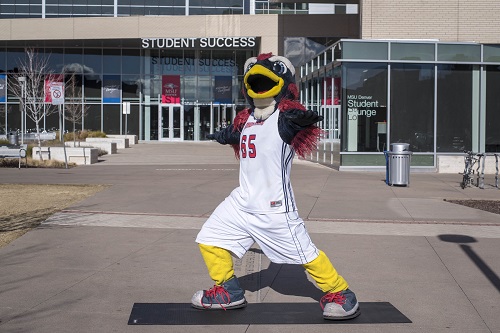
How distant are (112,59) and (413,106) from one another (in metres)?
32.0

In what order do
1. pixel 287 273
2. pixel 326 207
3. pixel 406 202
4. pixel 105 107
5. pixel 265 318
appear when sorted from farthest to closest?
1. pixel 105 107
2. pixel 406 202
3. pixel 326 207
4. pixel 287 273
5. pixel 265 318

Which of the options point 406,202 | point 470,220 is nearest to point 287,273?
point 470,220

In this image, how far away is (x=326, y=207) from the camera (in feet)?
46.0

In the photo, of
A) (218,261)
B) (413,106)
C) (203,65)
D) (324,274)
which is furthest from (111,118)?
(324,274)

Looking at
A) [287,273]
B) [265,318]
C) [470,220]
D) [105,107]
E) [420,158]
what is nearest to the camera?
[265,318]

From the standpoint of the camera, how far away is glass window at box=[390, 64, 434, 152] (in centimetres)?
2344

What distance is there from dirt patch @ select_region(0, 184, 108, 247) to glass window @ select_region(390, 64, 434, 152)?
994cm

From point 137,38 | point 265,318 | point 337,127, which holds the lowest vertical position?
point 265,318

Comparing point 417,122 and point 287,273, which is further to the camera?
point 417,122

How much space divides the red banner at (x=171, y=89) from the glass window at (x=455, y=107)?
98.0 feet

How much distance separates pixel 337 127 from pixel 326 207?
10749 mm

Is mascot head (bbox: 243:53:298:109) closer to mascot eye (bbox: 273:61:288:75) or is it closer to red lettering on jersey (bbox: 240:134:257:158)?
mascot eye (bbox: 273:61:288:75)

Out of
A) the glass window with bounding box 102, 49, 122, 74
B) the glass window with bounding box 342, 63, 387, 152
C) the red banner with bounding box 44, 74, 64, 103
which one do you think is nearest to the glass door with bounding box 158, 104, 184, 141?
the glass window with bounding box 102, 49, 122, 74

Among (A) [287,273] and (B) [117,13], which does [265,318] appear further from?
(B) [117,13]
